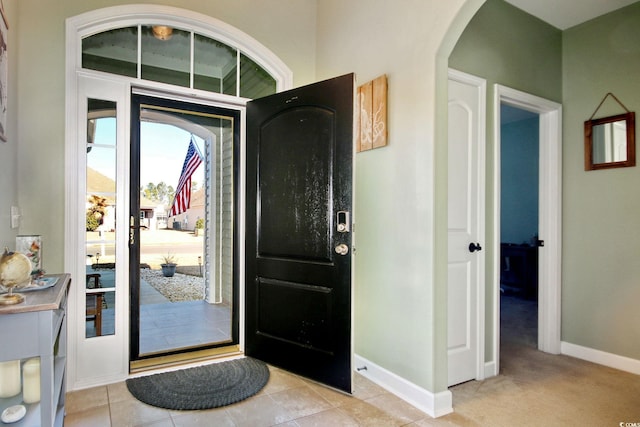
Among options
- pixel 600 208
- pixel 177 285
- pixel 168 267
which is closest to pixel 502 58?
pixel 600 208

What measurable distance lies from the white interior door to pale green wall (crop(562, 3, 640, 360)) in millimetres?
1222

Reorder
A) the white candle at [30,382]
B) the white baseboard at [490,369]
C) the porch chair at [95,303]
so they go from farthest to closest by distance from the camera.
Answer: the white baseboard at [490,369]
the porch chair at [95,303]
the white candle at [30,382]

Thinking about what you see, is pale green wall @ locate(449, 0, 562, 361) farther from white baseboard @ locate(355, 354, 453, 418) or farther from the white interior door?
white baseboard @ locate(355, 354, 453, 418)

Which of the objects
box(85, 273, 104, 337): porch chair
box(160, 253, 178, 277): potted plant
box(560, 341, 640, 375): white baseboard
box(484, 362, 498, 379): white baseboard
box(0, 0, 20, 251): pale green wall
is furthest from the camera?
box(160, 253, 178, 277): potted plant

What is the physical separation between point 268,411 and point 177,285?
173 inches

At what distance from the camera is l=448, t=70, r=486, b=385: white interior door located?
8.86ft

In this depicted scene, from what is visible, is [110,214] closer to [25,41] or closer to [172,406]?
[25,41]

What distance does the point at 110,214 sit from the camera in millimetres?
2672

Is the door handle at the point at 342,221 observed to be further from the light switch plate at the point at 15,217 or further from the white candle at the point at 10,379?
the light switch plate at the point at 15,217

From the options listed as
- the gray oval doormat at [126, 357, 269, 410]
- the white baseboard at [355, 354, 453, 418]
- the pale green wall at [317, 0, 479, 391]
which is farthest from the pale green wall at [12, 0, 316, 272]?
the white baseboard at [355, 354, 453, 418]

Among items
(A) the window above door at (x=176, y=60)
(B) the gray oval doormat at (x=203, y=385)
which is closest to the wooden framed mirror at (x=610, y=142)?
(A) the window above door at (x=176, y=60)

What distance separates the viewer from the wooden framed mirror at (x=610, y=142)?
9.99ft

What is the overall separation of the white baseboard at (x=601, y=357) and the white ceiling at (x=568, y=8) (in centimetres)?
290

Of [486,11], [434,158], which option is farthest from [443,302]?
[486,11]
